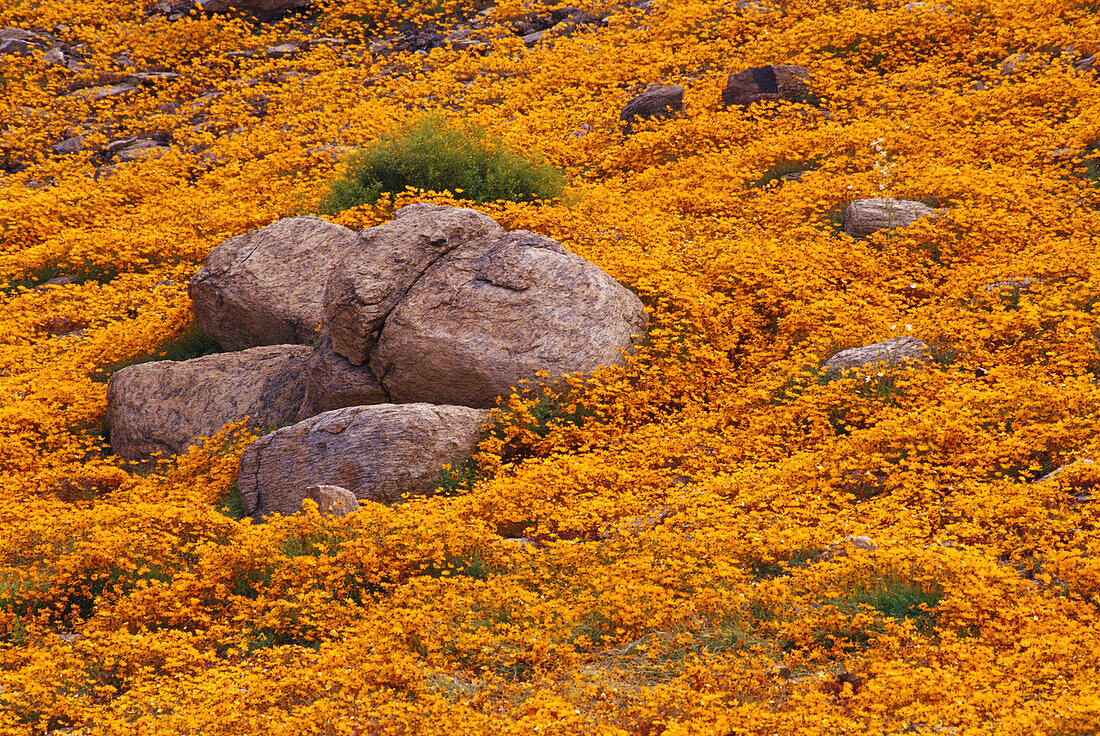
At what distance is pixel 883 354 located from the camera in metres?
11.2

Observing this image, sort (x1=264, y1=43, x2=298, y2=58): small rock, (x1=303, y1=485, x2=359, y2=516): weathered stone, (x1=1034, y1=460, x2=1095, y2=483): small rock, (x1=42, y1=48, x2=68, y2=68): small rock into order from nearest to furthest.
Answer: (x1=1034, y1=460, x2=1095, y2=483): small rock → (x1=303, y1=485, x2=359, y2=516): weathered stone → (x1=42, y1=48, x2=68, y2=68): small rock → (x1=264, y1=43, x2=298, y2=58): small rock

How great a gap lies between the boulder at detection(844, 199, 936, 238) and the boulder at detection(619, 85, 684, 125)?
285 inches

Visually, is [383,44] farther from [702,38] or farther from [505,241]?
[505,241]

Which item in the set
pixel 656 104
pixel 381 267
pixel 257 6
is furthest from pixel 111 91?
pixel 381 267

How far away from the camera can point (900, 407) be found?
1039cm

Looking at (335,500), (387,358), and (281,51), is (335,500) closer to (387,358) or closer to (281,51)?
(387,358)

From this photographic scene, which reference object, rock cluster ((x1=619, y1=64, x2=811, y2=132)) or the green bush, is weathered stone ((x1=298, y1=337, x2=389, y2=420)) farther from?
rock cluster ((x1=619, y1=64, x2=811, y2=132))

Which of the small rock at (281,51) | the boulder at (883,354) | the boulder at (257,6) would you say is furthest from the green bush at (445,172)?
the boulder at (257,6)

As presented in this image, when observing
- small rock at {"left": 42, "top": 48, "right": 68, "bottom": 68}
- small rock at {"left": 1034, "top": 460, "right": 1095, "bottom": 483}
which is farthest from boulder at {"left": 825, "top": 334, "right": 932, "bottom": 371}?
small rock at {"left": 42, "top": 48, "right": 68, "bottom": 68}

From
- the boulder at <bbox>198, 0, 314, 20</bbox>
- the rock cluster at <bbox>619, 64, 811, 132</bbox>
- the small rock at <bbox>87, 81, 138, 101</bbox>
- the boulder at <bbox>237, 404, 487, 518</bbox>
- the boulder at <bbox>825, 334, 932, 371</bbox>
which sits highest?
the boulder at <bbox>198, 0, 314, 20</bbox>

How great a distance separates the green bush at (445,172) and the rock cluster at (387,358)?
137 inches

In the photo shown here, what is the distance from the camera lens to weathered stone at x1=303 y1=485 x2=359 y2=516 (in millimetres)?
9508

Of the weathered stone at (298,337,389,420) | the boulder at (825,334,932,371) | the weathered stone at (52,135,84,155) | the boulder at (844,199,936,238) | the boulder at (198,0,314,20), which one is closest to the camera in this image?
the boulder at (825,334,932,371)

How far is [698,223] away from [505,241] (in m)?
4.51
